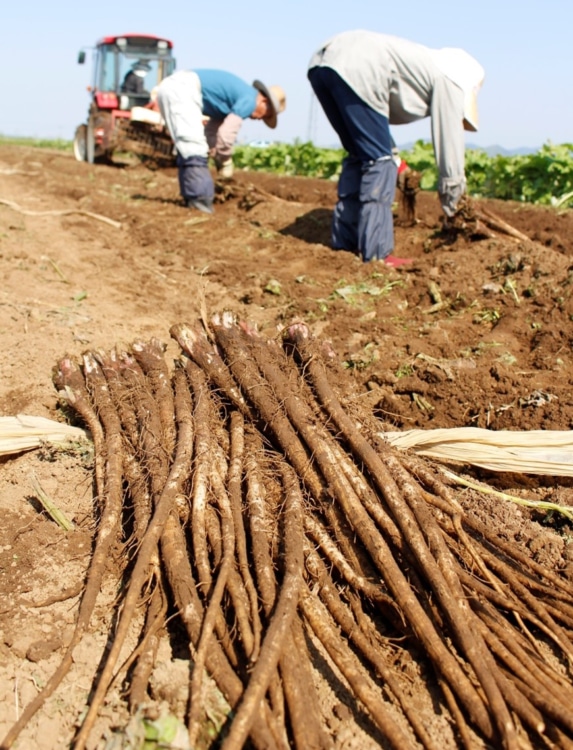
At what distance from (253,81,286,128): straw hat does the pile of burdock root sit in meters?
6.97

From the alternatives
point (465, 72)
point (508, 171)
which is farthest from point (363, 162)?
point (508, 171)

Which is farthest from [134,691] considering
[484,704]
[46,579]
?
[484,704]

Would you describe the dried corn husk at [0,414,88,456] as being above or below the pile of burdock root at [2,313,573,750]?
below

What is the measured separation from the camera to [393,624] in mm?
2049

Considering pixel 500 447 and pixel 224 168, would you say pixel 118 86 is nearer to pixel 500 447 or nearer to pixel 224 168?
pixel 224 168

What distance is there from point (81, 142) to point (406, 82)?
13.3 m

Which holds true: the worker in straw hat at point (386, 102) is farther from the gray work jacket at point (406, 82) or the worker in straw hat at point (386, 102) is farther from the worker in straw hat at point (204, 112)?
the worker in straw hat at point (204, 112)

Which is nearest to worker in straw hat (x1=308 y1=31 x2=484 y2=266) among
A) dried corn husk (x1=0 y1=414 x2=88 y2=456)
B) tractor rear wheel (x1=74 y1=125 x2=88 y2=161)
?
dried corn husk (x1=0 y1=414 x2=88 y2=456)

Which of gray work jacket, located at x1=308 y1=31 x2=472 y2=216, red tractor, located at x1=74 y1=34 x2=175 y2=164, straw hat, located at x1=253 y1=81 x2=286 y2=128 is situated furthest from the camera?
red tractor, located at x1=74 y1=34 x2=175 y2=164

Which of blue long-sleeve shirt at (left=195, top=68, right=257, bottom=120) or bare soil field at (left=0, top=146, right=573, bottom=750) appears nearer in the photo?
bare soil field at (left=0, top=146, right=573, bottom=750)

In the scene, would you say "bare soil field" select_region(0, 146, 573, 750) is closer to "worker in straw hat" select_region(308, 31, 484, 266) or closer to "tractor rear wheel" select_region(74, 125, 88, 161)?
"worker in straw hat" select_region(308, 31, 484, 266)

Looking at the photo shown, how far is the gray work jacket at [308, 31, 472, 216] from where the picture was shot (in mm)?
5500

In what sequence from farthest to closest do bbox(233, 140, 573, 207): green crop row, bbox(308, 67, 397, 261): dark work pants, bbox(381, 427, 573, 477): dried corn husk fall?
bbox(233, 140, 573, 207): green crop row < bbox(308, 67, 397, 261): dark work pants < bbox(381, 427, 573, 477): dried corn husk

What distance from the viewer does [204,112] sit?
9.03 metres
